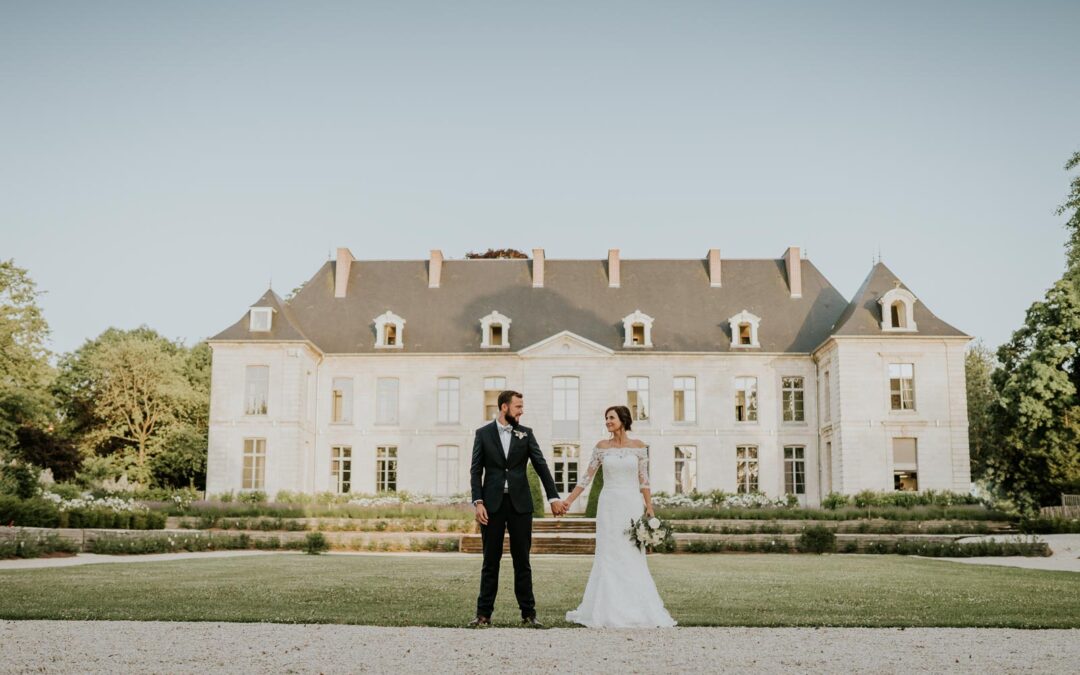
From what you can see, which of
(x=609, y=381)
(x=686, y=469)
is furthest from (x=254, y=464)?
(x=686, y=469)

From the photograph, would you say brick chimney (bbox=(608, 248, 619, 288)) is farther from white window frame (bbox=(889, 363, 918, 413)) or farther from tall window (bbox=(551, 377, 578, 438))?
white window frame (bbox=(889, 363, 918, 413))

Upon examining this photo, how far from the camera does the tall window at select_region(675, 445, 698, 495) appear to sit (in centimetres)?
3369

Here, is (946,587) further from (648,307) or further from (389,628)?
(648,307)

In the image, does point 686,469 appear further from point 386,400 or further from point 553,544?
point 553,544

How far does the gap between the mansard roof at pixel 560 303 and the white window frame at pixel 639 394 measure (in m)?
1.31

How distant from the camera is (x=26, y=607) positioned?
8453mm

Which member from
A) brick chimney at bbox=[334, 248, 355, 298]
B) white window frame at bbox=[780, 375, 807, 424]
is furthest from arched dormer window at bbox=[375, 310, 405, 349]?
white window frame at bbox=[780, 375, 807, 424]

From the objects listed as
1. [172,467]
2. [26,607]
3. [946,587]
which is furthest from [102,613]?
[172,467]

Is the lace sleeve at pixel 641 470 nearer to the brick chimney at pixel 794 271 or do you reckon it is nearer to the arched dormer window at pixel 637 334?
the arched dormer window at pixel 637 334

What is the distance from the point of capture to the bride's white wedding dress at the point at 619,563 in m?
7.91

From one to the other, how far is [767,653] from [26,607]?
646 centimetres

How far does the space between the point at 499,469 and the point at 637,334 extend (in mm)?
27457

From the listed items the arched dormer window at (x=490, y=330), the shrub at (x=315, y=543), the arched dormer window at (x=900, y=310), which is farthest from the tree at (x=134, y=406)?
the arched dormer window at (x=900, y=310)

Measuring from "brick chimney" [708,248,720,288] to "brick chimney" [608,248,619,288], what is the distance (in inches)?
142
